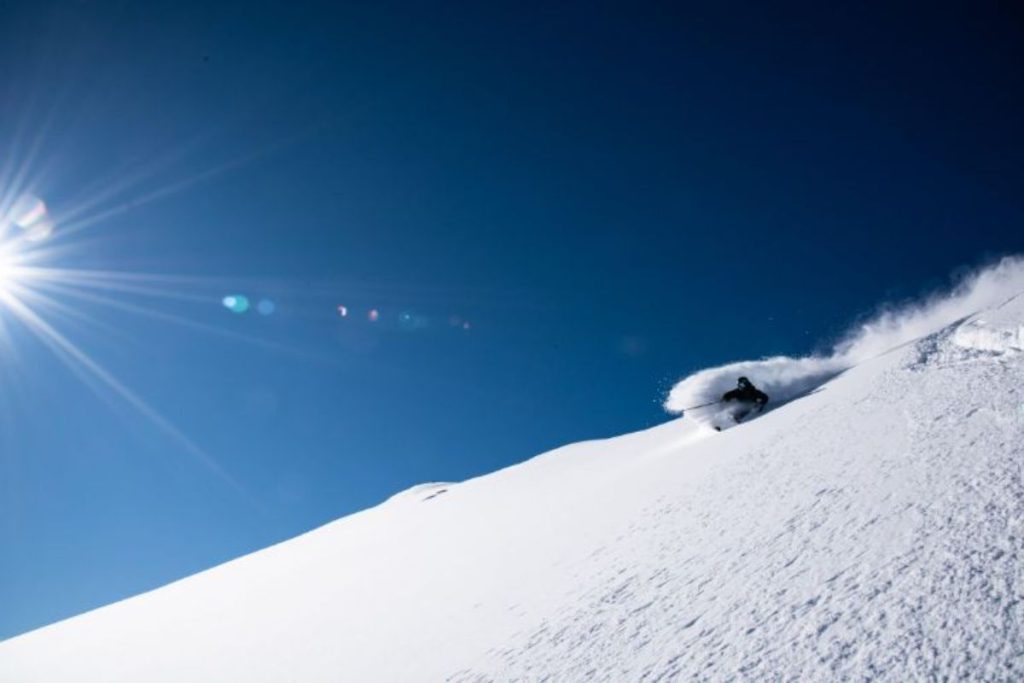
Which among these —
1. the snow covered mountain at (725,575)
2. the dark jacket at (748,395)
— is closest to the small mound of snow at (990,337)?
the snow covered mountain at (725,575)

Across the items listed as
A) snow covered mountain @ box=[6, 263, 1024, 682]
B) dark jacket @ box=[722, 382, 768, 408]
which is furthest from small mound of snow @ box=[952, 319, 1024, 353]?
dark jacket @ box=[722, 382, 768, 408]

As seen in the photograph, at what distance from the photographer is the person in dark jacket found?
1067 centimetres

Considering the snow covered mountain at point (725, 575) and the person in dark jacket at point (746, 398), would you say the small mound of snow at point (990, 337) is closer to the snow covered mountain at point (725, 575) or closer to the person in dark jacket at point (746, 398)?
the snow covered mountain at point (725, 575)

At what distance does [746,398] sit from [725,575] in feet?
26.4

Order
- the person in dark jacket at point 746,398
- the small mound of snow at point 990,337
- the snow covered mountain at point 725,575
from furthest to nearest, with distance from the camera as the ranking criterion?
the person in dark jacket at point 746,398
the small mound of snow at point 990,337
the snow covered mountain at point 725,575

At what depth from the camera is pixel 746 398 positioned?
35.6ft

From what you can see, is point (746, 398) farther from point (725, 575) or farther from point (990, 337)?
point (725, 575)

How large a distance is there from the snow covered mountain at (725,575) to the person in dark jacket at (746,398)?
138 centimetres

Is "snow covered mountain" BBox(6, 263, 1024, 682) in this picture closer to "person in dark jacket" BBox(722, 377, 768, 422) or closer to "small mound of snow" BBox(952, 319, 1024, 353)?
"small mound of snow" BBox(952, 319, 1024, 353)

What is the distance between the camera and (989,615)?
2.20 metres

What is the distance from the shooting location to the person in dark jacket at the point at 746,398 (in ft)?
35.0

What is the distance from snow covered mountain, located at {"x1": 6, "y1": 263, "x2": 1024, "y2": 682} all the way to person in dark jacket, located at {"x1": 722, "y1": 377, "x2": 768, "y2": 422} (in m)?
1.38

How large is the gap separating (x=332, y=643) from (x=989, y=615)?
5533 millimetres

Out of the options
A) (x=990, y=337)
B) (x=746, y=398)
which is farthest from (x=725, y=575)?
(x=746, y=398)
